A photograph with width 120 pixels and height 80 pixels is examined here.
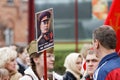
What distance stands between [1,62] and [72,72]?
1.27 meters

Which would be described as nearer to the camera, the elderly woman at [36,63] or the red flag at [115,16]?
the elderly woman at [36,63]

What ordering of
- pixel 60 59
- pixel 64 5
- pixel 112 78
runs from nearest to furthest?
pixel 112 78, pixel 60 59, pixel 64 5

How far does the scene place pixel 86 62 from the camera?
698 cm

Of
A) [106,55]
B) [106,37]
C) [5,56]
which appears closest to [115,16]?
[106,37]

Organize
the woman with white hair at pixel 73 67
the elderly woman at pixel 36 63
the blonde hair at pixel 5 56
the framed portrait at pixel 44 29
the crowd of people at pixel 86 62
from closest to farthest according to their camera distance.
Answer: the crowd of people at pixel 86 62
the framed portrait at pixel 44 29
the elderly woman at pixel 36 63
the blonde hair at pixel 5 56
the woman with white hair at pixel 73 67

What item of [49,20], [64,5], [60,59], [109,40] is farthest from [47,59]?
[64,5]

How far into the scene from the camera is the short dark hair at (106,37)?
5.29 meters

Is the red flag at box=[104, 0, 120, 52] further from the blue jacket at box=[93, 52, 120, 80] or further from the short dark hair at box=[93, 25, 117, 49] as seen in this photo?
the blue jacket at box=[93, 52, 120, 80]

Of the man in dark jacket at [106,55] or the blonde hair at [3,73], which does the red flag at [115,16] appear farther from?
the blonde hair at [3,73]

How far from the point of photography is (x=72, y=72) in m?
7.89

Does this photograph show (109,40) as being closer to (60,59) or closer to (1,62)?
(1,62)

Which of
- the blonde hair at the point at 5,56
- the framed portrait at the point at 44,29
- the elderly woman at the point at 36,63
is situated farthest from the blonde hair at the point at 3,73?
the framed portrait at the point at 44,29

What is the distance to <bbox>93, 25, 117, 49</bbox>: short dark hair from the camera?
5.29m

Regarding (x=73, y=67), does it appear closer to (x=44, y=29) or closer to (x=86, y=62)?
(x=86, y=62)
